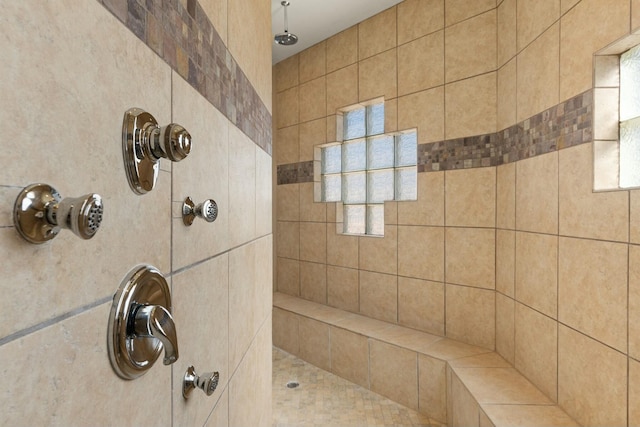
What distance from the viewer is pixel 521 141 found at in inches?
83.5

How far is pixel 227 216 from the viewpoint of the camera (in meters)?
0.87

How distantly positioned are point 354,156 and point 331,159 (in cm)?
28

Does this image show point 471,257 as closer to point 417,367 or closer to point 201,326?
point 417,367

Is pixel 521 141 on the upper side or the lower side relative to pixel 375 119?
lower

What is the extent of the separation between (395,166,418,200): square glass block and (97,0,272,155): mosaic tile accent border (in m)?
2.09

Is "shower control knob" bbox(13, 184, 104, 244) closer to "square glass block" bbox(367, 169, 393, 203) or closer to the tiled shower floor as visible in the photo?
the tiled shower floor

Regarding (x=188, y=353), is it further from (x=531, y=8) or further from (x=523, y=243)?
(x=531, y=8)

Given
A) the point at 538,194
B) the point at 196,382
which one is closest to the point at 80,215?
the point at 196,382

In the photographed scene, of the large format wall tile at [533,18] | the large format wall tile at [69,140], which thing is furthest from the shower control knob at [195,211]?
the large format wall tile at [533,18]

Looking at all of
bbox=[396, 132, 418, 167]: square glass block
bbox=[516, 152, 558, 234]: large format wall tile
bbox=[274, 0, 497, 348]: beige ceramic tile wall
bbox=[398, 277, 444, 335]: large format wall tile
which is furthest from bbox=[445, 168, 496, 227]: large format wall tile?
bbox=[398, 277, 444, 335]: large format wall tile

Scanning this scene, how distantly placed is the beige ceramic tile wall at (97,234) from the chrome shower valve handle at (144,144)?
14 mm

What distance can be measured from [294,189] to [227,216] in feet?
9.64

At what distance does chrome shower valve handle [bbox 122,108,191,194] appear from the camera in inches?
17.1

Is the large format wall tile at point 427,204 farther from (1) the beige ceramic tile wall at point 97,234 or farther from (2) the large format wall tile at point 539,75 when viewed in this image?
(1) the beige ceramic tile wall at point 97,234
